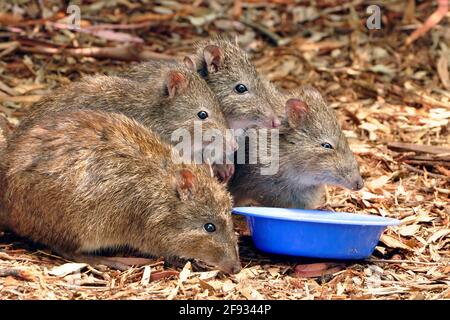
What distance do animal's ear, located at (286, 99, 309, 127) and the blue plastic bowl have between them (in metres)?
1.03

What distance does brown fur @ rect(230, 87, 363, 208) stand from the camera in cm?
781

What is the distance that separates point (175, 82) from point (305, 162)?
130 cm

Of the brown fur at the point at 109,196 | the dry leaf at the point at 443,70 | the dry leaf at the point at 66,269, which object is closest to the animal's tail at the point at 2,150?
the brown fur at the point at 109,196

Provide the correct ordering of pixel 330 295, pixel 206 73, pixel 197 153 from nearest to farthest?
pixel 330 295 → pixel 197 153 → pixel 206 73

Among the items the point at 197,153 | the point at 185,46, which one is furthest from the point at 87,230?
the point at 185,46

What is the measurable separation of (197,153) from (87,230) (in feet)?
4.46

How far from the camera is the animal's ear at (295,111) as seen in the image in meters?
7.82

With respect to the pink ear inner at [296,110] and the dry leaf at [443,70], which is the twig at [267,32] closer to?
the dry leaf at [443,70]

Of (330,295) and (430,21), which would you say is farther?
(430,21)

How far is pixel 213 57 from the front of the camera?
8219 millimetres

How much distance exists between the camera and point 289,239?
22.9 ft

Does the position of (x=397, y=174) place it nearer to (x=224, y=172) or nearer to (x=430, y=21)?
(x=224, y=172)

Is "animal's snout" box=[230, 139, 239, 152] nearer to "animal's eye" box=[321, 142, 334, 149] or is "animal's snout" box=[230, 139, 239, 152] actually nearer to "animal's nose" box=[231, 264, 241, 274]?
"animal's eye" box=[321, 142, 334, 149]

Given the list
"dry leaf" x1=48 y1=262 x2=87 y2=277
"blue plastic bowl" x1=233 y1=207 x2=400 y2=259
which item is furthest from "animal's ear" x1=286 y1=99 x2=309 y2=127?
"dry leaf" x1=48 y1=262 x2=87 y2=277
